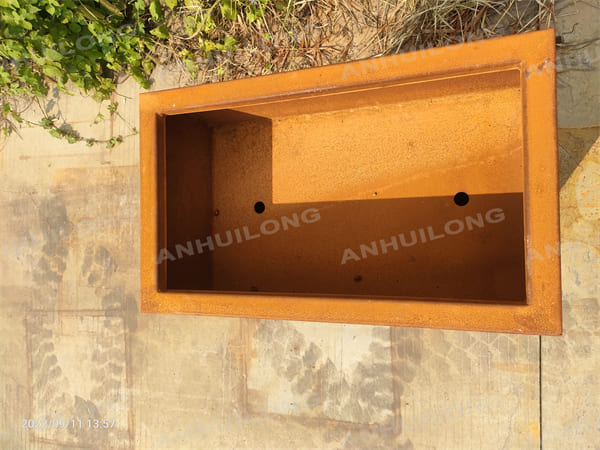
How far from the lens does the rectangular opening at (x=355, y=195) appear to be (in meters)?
1.32

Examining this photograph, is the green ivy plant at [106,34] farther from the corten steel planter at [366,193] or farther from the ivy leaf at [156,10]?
the corten steel planter at [366,193]

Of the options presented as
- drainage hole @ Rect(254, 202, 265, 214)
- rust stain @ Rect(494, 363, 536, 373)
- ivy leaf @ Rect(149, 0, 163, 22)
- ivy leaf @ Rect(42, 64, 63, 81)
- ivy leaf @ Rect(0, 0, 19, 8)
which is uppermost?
ivy leaf @ Rect(149, 0, 163, 22)

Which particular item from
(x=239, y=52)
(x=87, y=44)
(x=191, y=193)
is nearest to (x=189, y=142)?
(x=191, y=193)

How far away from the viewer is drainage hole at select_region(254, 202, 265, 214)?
157 cm

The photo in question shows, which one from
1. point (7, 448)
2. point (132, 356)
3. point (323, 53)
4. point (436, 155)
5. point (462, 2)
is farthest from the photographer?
point (7, 448)

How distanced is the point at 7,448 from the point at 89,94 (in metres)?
2.07

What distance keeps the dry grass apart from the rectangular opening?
44cm

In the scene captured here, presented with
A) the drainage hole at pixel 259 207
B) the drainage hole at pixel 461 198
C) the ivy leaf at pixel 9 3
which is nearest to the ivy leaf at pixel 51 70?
the ivy leaf at pixel 9 3

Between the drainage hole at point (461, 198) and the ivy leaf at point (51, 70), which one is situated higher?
the ivy leaf at point (51, 70)

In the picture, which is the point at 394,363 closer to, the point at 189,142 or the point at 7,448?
the point at 189,142

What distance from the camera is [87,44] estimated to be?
187cm
